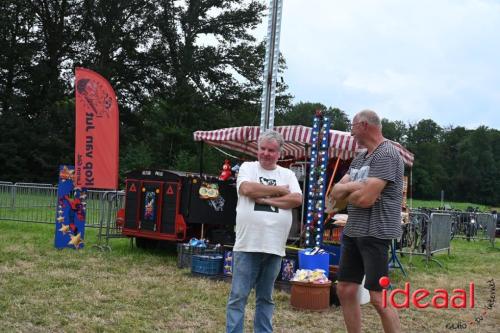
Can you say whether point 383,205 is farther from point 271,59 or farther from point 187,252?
point 187,252

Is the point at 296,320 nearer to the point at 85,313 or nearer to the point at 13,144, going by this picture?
the point at 85,313

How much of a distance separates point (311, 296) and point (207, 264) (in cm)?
208

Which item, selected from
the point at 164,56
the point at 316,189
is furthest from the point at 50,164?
the point at 316,189

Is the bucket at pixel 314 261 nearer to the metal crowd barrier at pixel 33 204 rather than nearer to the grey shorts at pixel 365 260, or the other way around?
the grey shorts at pixel 365 260

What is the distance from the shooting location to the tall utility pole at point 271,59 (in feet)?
23.4

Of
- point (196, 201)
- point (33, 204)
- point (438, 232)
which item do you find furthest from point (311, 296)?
point (33, 204)

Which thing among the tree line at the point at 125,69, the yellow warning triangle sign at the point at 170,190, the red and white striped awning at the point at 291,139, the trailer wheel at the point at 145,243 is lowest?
the trailer wheel at the point at 145,243

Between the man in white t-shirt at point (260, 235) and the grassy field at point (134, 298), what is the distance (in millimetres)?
1168

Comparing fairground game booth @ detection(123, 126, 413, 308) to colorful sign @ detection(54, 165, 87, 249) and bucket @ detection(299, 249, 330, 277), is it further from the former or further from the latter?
bucket @ detection(299, 249, 330, 277)

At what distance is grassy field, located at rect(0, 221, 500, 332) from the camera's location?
508 cm

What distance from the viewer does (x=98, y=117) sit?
9516 mm

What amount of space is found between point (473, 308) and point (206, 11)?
3190 cm

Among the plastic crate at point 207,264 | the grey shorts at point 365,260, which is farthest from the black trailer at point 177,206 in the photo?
the grey shorts at point 365,260

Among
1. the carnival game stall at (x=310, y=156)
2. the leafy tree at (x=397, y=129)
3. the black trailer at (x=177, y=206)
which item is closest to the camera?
the carnival game stall at (x=310, y=156)
